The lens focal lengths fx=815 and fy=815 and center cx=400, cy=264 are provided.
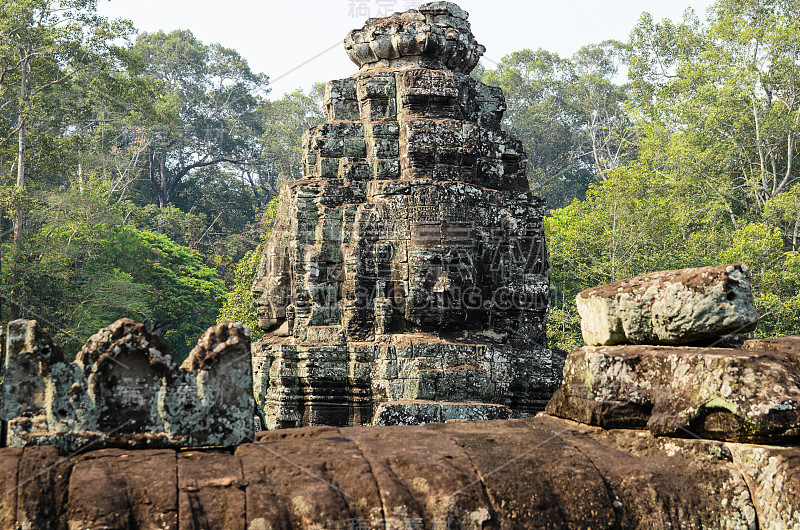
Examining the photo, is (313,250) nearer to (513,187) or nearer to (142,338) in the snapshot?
(513,187)

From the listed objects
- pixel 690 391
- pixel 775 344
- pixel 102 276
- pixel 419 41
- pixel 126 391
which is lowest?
pixel 690 391

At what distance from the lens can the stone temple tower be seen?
9594 millimetres

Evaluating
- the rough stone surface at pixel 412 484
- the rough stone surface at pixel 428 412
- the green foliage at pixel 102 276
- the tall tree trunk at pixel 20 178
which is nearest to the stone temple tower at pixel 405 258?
the rough stone surface at pixel 428 412

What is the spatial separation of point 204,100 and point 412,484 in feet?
153

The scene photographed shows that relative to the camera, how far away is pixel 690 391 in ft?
16.2

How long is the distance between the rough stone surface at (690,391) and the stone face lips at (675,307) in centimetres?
13

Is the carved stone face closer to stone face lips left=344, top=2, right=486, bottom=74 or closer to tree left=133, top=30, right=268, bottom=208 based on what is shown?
Result: stone face lips left=344, top=2, right=486, bottom=74

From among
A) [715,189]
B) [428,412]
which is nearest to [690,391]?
[428,412]

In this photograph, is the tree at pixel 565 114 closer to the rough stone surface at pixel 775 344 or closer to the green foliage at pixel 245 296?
the green foliage at pixel 245 296

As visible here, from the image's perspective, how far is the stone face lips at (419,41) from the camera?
1107 cm

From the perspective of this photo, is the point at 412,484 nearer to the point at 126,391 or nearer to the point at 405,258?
the point at 126,391

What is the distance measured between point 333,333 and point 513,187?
3125mm

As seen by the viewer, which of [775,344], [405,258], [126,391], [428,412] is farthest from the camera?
[405,258]

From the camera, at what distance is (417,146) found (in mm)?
10305
